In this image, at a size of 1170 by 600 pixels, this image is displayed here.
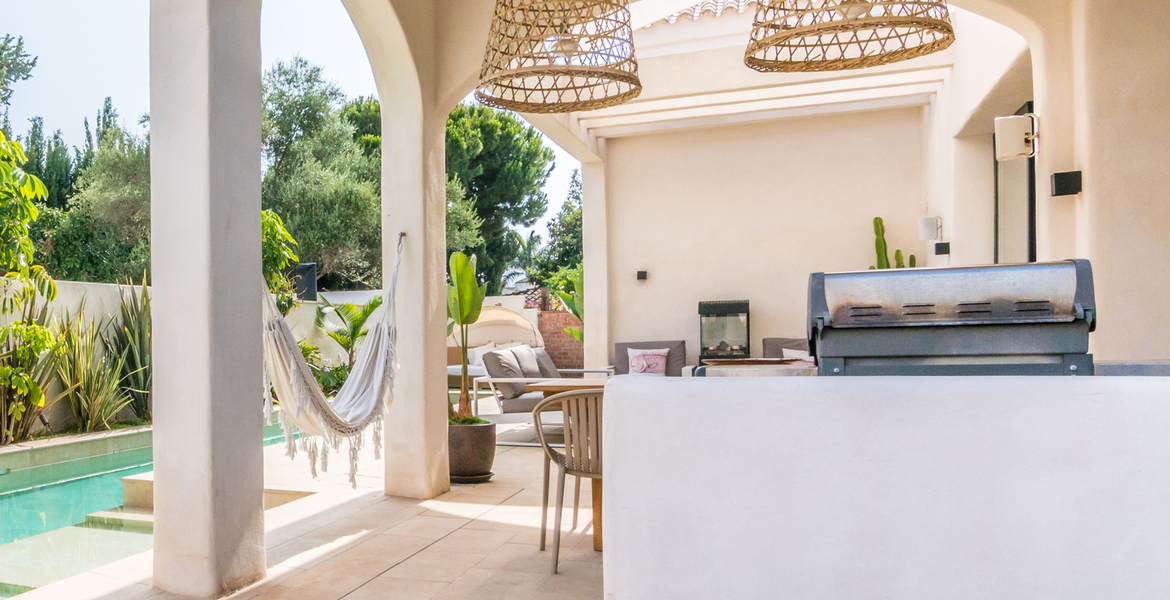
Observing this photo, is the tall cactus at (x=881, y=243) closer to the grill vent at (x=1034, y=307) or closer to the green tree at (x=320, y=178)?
the grill vent at (x=1034, y=307)

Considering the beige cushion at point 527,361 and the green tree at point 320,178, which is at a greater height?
the green tree at point 320,178

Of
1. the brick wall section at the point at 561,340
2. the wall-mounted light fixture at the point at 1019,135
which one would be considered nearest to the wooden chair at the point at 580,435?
the wall-mounted light fixture at the point at 1019,135

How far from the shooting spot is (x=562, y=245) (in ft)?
72.8

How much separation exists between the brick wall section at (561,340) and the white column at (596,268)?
4827 millimetres

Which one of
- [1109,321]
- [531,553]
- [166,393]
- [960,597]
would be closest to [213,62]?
[166,393]

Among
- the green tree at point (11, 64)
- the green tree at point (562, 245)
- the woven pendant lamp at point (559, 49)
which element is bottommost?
the woven pendant lamp at point (559, 49)

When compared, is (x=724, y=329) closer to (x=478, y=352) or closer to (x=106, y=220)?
(x=478, y=352)

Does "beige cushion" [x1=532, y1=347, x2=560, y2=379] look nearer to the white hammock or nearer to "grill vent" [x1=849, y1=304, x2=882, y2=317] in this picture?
the white hammock

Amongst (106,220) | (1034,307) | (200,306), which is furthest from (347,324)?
(1034,307)

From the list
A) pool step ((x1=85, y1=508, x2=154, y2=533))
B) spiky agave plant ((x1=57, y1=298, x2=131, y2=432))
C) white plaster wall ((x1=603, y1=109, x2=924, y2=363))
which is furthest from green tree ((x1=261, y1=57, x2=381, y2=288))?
pool step ((x1=85, y1=508, x2=154, y2=533))

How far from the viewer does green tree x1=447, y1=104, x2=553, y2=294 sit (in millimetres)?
20406

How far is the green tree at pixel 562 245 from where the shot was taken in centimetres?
2183

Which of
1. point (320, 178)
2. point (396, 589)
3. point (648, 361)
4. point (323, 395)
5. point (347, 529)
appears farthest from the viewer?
point (320, 178)

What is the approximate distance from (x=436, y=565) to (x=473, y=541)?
400 millimetres
